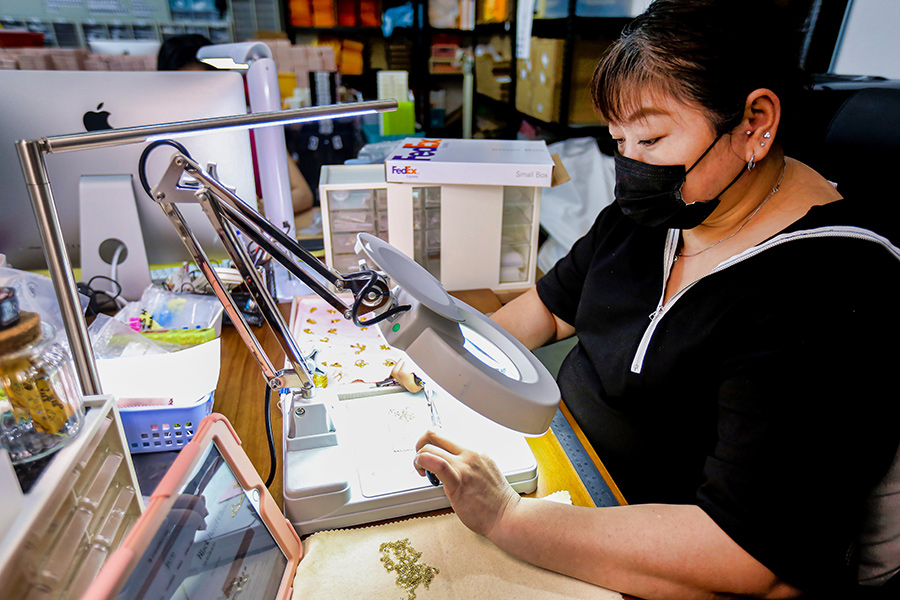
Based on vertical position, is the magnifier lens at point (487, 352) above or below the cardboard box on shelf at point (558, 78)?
below

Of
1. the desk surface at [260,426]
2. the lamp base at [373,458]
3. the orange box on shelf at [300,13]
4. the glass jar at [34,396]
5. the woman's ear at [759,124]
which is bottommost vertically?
the desk surface at [260,426]

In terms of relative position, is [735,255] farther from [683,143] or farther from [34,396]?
[34,396]

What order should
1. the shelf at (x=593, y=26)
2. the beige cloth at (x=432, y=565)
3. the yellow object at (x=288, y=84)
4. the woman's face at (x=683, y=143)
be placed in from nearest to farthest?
the beige cloth at (x=432, y=565) → the woman's face at (x=683, y=143) → the shelf at (x=593, y=26) → the yellow object at (x=288, y=84)

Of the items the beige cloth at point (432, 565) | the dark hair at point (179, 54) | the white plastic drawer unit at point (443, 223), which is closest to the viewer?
the beige cloth at point (432, 565)

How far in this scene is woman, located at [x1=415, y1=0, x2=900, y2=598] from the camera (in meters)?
0.63

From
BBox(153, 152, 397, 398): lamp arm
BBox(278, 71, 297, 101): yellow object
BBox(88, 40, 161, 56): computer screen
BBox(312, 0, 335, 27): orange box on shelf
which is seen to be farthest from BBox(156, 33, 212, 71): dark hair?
BBox(153, 152, 397, 398): lamp arm

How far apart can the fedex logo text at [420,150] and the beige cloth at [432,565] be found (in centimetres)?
91

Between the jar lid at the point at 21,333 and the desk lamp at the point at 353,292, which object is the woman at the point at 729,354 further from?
the jar lid at the point at 21,333

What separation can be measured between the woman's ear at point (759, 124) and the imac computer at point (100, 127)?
103 cm

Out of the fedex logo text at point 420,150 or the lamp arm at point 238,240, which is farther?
the fedex logo text at point 420,150

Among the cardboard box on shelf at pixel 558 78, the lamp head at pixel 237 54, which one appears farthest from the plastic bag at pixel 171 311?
the cardboard box on shelf at pixel 558 78

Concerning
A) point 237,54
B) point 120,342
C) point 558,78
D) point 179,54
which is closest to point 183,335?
point 120,342

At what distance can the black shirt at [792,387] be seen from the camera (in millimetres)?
627

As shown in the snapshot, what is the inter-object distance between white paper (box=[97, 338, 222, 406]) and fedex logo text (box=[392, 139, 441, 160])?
27.6 inches
